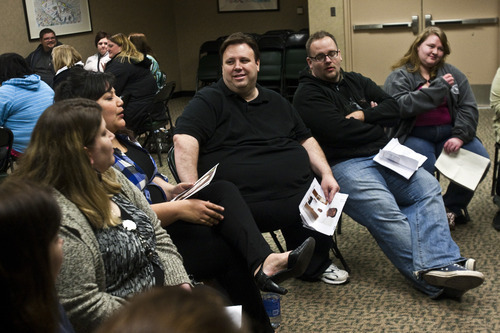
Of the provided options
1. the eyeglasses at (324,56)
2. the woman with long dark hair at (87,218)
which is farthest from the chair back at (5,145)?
the woman with long dark hair at (87,218)

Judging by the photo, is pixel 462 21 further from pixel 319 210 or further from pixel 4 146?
pixel 4 146

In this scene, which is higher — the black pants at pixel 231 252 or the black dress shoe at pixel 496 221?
the black pants at pixel 231 252

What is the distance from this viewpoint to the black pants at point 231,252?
2539mm

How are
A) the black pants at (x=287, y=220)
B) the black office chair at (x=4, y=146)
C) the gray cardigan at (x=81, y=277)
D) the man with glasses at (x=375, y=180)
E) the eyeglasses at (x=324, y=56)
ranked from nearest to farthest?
the gray cardigan at (x=81, y=277) < the black pants at (x=287, y=220) < the man with glasses at (x=375, y=180) < the eyeglasses at (x=324, y=56) < the black office chair at (x=4, y=146)

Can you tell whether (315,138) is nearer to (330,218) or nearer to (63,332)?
→ (330,218)

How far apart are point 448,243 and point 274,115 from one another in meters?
1.09

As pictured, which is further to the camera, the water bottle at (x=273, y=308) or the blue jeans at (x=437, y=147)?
the blue jeans at (x=437, y=147)

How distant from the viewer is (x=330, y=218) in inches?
122

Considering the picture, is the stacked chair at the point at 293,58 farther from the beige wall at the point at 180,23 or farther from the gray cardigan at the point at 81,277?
the gray cardigan at the point at 81,277

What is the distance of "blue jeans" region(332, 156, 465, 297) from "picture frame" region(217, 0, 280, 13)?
24.4 feet

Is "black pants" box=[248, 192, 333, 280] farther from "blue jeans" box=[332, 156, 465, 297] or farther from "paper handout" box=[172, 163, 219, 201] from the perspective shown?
"paper handout" box=[172, 163, 219, 201]

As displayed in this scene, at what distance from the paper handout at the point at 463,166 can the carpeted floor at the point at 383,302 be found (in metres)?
0.36

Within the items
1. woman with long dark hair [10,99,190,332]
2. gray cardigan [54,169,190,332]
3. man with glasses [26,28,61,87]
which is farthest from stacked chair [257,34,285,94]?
gray cardigan [54,169,190,332]

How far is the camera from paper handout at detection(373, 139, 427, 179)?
3408mm
